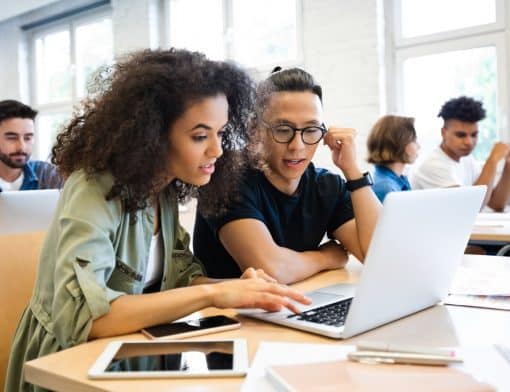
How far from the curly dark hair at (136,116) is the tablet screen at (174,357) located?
32 cm

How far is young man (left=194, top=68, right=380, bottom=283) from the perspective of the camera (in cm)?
140

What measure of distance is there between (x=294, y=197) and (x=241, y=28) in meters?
Answer: 3.58

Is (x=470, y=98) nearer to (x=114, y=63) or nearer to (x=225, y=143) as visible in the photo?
(x=225, y=143)

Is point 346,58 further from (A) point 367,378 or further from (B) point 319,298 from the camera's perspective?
(A) point 367,378

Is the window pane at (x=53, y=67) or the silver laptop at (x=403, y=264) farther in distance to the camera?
the window pane at (x=53, y=67)

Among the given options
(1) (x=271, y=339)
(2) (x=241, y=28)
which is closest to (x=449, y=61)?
(2) (x=241, y=28)

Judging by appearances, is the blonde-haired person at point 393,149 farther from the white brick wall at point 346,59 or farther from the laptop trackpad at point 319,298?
the laptop trackpad at point 319,298

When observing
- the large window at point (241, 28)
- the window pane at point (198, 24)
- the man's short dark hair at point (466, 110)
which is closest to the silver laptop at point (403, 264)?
the man's short dark hair at point (466, 110)

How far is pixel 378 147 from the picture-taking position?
303cm

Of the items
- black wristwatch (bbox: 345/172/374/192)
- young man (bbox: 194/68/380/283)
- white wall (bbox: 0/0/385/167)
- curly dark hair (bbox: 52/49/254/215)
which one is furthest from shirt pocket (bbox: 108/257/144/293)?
white wall (bbox: 0/0/385/167)

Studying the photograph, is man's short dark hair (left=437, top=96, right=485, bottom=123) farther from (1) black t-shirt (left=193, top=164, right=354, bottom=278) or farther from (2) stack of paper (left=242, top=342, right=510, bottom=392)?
(2) stack of paper (left=242, top=342, right=510, bottom=392)

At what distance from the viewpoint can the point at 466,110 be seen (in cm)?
337

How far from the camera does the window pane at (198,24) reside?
16.3ft

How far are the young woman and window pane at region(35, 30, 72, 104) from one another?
5.39 metres
